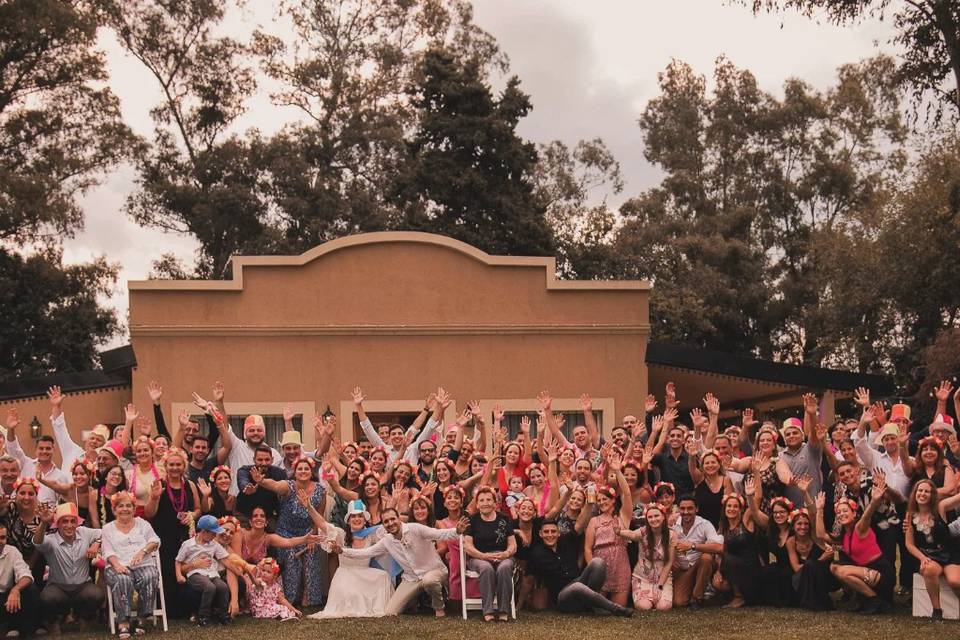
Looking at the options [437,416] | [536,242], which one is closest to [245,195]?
[536,242]

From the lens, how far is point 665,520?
431 inches

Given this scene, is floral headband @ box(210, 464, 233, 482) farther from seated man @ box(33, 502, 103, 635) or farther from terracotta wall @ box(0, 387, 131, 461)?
terracotta wall @ box(0, 387, 131, 461)

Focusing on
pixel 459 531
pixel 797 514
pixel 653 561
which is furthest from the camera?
pixel 653 561

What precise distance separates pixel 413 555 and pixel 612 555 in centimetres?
179

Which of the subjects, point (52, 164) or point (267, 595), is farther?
point (52, 164)

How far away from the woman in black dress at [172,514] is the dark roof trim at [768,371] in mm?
11989

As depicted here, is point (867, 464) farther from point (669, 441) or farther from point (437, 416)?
point (437, 416)

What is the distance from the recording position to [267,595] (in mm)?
10758

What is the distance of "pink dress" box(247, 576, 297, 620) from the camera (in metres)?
10.6

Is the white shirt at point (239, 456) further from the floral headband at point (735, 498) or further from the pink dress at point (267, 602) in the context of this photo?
the floral headband at point (735, 498)

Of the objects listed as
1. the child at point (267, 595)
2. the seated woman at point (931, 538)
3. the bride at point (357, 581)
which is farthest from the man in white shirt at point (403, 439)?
the seated woman at point (931, 538)

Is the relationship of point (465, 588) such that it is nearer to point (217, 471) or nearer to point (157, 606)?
point (217, 471)

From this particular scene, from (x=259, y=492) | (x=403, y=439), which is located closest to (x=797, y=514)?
(x=403, y=439)

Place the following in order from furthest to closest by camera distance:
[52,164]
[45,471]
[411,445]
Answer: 1. [52,164]
2. [411,445]
3. [45,471]
